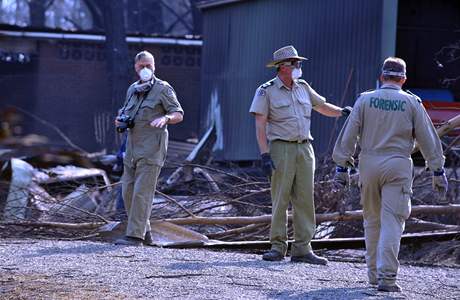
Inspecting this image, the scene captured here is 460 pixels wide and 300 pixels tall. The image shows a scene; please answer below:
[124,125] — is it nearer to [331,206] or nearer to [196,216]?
[196,216]

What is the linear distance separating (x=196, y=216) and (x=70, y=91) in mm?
18852

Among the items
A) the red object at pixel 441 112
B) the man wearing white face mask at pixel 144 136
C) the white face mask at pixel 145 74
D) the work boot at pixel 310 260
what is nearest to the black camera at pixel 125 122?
the man wearing white face mask at pixel 144 136

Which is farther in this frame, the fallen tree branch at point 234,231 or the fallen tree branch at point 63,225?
the fallen tree branch at point 63,225

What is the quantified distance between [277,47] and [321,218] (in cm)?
986

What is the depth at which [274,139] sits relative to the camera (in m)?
10.0

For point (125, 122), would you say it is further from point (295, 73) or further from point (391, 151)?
point (391, 151)

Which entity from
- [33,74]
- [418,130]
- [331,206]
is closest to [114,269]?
[418,130]

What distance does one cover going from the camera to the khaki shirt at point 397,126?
330 inches

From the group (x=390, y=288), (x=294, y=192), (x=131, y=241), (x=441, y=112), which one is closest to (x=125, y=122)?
(x=131, y=241)

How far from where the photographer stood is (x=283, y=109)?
999 centimetres

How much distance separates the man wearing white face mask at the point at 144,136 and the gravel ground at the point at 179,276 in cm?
42

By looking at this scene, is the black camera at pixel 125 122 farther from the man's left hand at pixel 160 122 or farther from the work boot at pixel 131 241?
the work boot at pixel 131 241

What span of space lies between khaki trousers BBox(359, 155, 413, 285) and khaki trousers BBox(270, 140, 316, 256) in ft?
5.01

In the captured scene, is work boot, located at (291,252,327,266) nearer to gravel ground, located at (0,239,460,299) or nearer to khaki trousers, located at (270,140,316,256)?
khaki trousers, located at (270,140,316,256)
